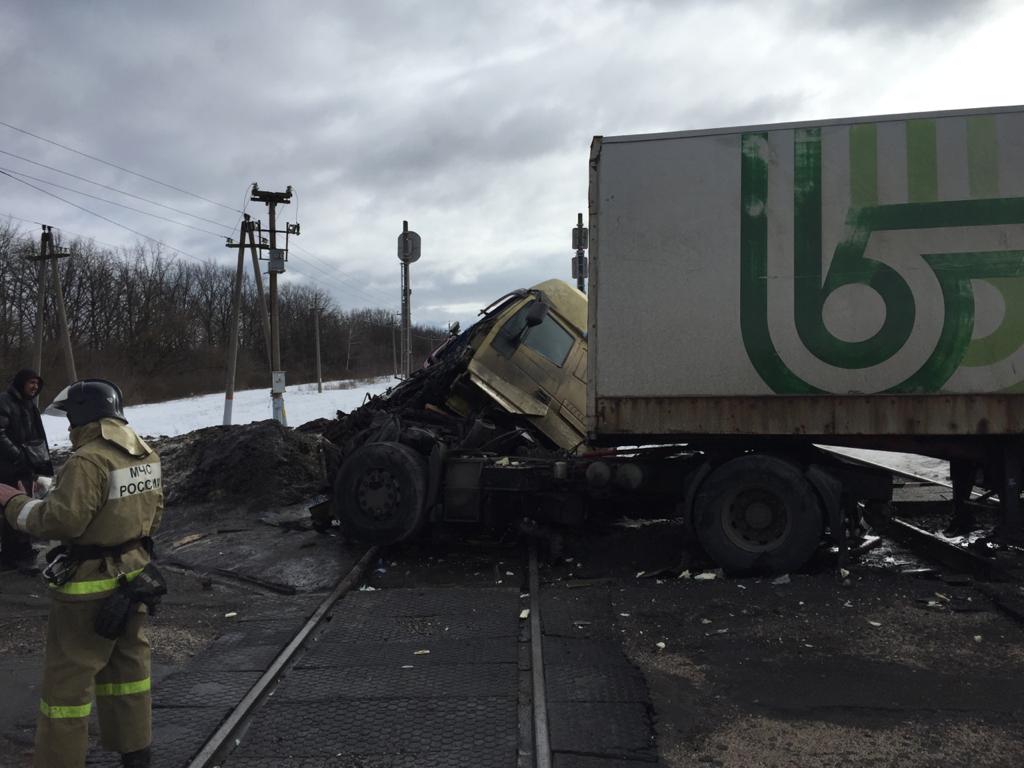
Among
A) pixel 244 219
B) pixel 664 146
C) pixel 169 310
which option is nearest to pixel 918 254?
pixel 664 146

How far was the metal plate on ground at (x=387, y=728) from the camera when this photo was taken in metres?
3.52

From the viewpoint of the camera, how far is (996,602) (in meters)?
5.36

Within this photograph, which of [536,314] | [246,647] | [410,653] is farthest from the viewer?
[536,314]

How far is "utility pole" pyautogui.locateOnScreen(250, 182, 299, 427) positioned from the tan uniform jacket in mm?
14574

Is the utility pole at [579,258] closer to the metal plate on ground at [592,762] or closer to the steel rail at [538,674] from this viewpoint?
the steel rail at [538,674]

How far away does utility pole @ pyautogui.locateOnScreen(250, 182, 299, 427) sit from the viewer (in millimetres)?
18016

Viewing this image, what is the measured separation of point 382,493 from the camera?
702cm

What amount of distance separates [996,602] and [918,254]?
2436 millimetres

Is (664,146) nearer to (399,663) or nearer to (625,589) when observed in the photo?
(625,589)

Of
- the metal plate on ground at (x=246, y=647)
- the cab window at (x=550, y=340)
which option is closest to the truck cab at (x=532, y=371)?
the cab window at (x=550, y=340)

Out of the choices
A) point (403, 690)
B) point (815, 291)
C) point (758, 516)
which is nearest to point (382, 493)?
point (403, 690)

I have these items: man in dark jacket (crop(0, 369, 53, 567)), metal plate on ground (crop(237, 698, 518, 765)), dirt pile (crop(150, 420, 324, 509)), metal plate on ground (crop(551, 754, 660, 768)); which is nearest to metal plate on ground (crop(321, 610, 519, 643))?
metal plate on ground (crop(237, 698, 518, 765))

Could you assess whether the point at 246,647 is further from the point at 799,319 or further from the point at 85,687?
the point at 799,319

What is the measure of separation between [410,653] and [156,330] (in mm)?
54178
